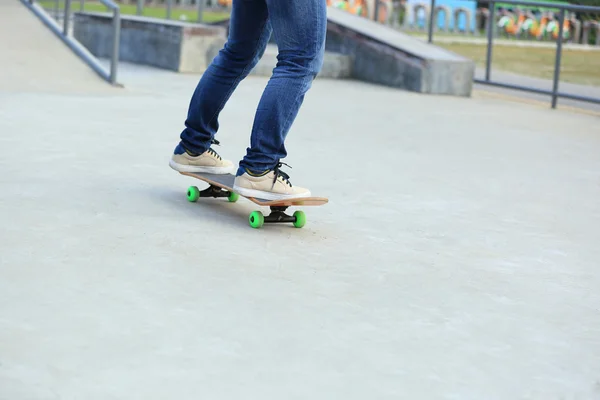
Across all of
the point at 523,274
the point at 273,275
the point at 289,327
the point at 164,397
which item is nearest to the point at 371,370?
the point at 289,327

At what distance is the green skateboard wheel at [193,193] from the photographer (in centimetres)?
490

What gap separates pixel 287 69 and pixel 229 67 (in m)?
0.40

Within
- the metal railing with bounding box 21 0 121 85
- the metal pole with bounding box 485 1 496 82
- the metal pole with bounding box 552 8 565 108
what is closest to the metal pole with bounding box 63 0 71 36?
the metal railing with bounding box 21 0 121 85

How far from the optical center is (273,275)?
3764mm

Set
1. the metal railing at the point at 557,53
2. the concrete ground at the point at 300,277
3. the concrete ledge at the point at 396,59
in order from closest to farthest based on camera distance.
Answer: the concrete ground at the point at 300,277 → the metal railing at the point at 557,53 → the concrete ledge at the point at 396,59

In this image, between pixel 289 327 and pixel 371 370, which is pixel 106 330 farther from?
pixel 371 370

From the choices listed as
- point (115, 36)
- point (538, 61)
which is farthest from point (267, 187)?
point (538, 61)

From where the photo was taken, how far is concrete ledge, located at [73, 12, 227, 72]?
40.4 ft

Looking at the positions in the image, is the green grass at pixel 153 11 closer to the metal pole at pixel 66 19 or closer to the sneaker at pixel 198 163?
the metal pole at pixel 66 19

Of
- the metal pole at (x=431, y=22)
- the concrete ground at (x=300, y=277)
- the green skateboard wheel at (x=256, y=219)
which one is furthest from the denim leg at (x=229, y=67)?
the metal pole at (x=431, y=22)

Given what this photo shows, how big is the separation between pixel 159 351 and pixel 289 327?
17.9 inches

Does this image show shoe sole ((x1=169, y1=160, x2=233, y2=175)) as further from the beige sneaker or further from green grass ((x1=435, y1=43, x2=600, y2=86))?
green grass ((x1=435, y1=43, x2=600, y2=86))

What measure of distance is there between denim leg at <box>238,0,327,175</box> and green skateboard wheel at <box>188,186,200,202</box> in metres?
0.42

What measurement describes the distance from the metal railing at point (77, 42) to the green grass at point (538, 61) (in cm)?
448
